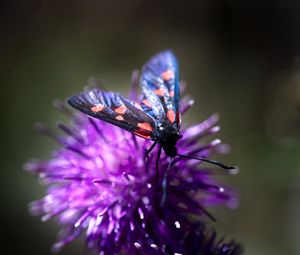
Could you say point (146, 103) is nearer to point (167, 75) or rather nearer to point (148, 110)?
point (148, 110)

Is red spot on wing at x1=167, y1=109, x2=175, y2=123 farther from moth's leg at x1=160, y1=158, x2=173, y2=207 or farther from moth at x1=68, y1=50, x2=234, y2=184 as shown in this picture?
moth's leg at x1=160, y1=158, x2=173, y2=207

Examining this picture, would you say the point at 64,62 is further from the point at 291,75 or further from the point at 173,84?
the point at 173,84

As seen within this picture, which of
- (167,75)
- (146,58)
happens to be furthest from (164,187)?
(146,58)

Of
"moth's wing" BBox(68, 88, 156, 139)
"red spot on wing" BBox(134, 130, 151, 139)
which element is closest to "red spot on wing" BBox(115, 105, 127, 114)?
"moth's wing" BBox(68, 88, 156, 139)

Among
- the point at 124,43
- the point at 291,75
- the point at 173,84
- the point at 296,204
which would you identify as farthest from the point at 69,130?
the point at 124,43

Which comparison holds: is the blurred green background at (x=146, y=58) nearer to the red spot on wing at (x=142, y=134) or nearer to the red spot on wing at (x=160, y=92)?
the red spot on wing at (x=160, y=92)

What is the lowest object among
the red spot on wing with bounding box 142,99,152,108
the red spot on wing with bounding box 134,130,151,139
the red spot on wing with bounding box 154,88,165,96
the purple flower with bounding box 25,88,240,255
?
the purple flower with bounding box 25,88,240,255

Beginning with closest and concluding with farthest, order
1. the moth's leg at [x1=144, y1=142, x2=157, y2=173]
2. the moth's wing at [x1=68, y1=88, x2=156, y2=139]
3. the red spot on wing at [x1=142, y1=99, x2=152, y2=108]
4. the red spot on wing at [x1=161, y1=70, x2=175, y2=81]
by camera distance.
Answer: the moth's wing at [x1=68, y1=88, x2=156, y2=139]
the moth's leg at [x1=144, y1=142, x2=157, y2=173]
the red spot on wing at [x1=142, y1=99, x2=152, y2=108]
the red spot on wing at [x1=161, y1=70, x2=175, y2=81]
